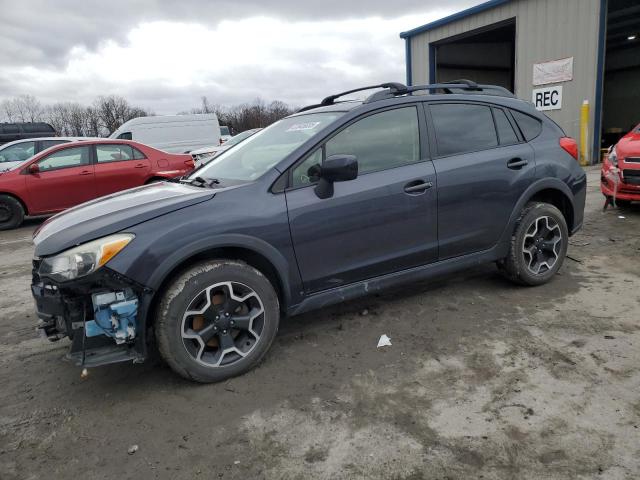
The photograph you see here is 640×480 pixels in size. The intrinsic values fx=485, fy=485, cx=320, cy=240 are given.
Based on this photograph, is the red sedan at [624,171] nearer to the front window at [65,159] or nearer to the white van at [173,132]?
the front window at [65,159]

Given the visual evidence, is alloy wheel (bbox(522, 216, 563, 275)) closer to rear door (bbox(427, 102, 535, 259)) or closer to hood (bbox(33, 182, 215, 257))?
rear door (bbox(427, 102, 535, 259))

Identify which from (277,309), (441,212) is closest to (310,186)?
(277,309)

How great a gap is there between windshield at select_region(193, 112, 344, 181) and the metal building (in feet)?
40.3

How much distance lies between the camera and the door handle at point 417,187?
135 inches

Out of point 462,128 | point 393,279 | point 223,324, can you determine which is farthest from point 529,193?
point 223,324

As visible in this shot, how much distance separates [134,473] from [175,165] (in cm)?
826

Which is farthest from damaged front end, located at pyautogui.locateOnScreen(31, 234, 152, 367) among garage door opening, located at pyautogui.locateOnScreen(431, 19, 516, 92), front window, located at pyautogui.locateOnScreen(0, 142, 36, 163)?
garage door opening, located at pyautogui.locateOnScreen(431, 19, 516, 92)

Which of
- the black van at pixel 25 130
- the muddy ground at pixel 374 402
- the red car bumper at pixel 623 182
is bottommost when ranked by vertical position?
the muddy ground at pixel 374 402

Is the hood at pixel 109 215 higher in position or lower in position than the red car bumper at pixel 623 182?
higher

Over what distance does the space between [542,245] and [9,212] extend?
29.4ft

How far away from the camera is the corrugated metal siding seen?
12797mm

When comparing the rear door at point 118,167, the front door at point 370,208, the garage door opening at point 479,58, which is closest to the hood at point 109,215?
the front door at point 370,208

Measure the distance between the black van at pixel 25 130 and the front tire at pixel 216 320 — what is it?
20601mm

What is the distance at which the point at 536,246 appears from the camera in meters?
4.12
